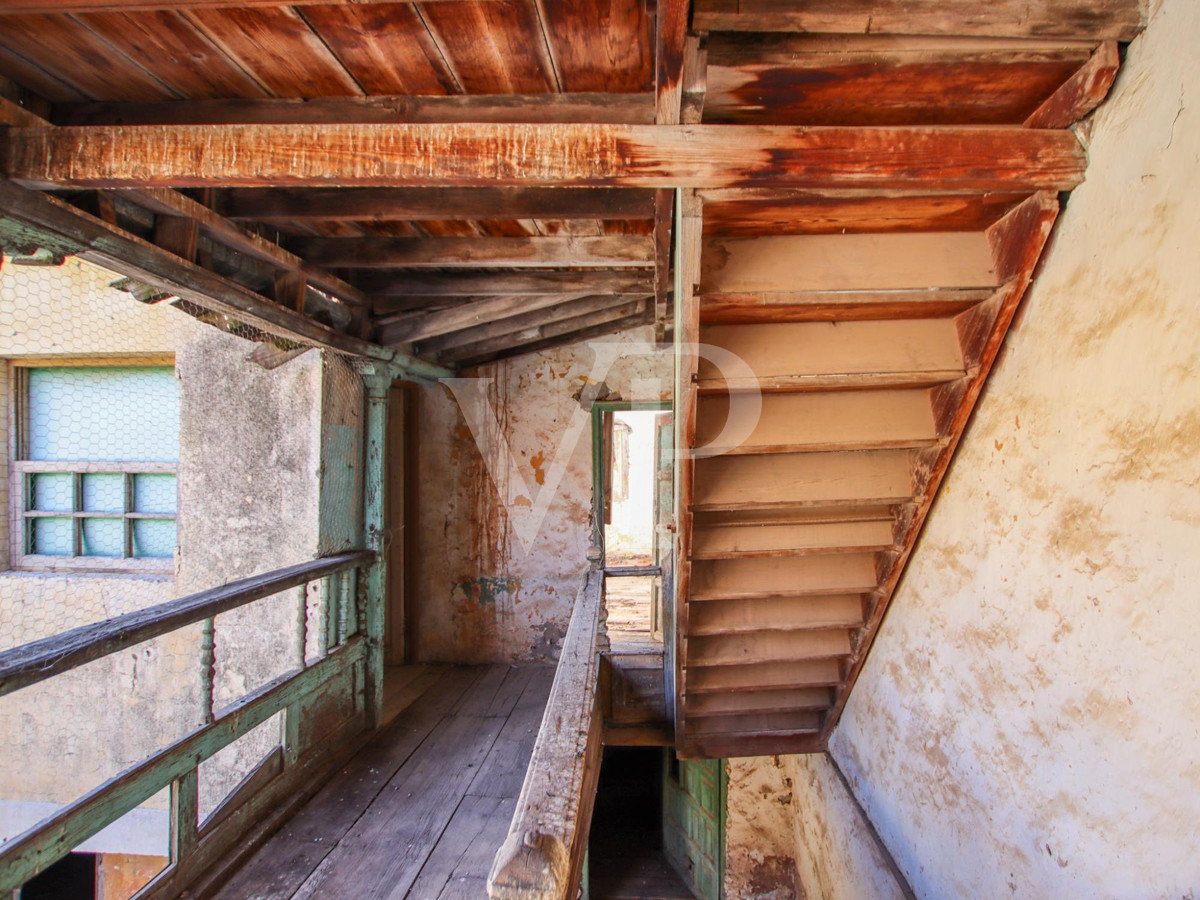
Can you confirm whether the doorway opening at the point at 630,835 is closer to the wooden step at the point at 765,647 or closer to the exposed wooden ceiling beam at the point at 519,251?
the wooden step at the point at 765,647

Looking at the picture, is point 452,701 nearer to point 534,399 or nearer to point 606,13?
point 534,399

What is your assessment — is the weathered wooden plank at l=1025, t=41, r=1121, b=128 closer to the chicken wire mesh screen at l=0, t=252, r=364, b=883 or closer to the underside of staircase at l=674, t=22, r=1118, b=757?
the underside of staircase at l=674, t=22, r=1118, b=757

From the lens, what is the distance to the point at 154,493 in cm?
398

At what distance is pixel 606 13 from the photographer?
122 cm

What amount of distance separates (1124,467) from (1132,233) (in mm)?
535

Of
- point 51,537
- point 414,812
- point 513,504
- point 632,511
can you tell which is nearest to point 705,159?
point 414,812

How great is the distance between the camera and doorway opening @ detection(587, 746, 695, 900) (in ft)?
15.2

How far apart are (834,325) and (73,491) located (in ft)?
16.7

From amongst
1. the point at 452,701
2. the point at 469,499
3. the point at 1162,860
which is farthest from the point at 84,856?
the point at 1162,860

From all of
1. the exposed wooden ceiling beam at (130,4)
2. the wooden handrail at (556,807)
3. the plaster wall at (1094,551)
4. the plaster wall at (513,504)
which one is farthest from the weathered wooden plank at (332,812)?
the exposed wooden ceiling beam at (130,4)

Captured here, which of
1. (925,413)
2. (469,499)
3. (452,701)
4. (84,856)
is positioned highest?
(925,413)

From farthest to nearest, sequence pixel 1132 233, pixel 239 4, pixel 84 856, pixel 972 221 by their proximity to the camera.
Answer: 1. pixel 84 856
2. pixel 972 221
3. pixel 1132 233
4. pixel 239 4

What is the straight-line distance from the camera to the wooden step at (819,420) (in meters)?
2.03

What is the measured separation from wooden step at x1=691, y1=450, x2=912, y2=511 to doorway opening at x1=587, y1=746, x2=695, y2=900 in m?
3.67
